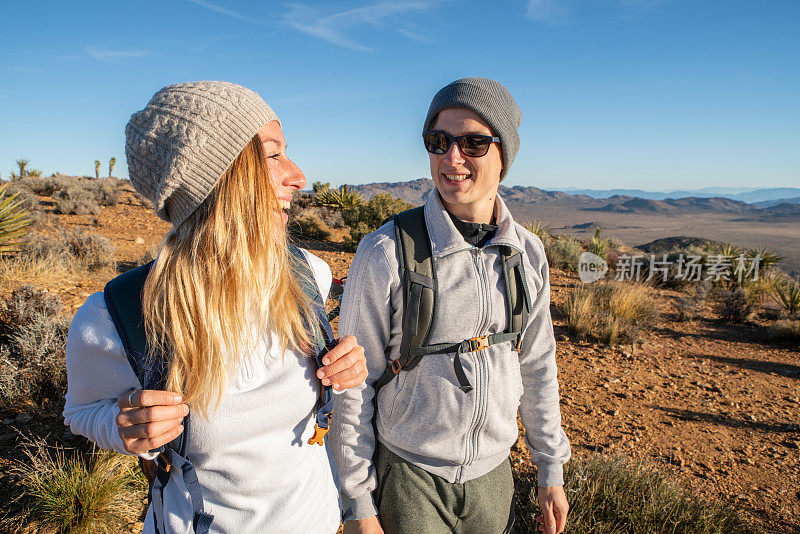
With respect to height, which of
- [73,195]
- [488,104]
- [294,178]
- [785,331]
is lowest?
[785,331]

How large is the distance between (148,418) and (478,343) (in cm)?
96


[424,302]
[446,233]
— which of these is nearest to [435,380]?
[424,302]

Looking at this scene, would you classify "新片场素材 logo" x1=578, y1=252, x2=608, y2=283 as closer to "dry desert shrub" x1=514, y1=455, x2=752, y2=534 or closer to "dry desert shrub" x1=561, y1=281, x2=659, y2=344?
"dry desert shrub" x1=561, y1=281, x2=659, y2=344

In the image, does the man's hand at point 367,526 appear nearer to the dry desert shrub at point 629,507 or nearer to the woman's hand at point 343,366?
the woman's hand at point 343,366

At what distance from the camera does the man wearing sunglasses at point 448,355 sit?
4.62ft

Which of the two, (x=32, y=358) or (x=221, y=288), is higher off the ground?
(x=221, y=288)

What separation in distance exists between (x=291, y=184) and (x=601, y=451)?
3579mm

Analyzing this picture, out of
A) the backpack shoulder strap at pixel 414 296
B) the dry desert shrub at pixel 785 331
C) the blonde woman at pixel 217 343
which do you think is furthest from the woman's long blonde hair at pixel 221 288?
the dry desert shrub at pixel 785 331

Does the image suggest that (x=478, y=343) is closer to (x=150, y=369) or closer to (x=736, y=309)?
(x=150, y=369)

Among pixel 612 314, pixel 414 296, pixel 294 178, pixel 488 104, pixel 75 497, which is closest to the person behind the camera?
pixel 294 178

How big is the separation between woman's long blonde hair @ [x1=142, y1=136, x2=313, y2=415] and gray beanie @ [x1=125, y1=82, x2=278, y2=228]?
0.18 ft

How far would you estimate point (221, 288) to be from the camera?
113cm

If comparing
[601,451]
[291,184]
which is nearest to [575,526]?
[601,451]

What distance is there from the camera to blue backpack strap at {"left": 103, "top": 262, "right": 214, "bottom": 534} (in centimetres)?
101
